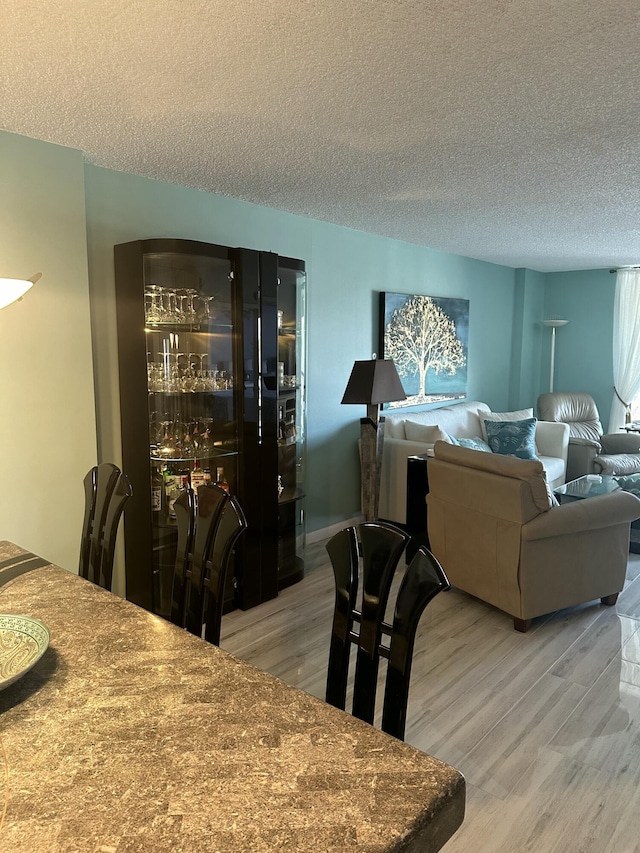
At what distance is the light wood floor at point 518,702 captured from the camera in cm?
196

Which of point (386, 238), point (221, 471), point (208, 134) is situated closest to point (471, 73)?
point (208, 134)

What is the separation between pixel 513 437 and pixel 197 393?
3440 mm

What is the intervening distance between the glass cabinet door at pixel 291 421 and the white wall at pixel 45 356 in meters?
1.18

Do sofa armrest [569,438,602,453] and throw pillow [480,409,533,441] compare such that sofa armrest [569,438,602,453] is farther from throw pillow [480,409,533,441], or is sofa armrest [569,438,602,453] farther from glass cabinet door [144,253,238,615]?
glass cabinet door [144,253,238,615]

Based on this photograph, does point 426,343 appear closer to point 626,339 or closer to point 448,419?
point 448,419

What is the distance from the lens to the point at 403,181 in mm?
3303

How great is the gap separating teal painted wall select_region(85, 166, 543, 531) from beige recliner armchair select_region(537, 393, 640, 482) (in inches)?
29.0

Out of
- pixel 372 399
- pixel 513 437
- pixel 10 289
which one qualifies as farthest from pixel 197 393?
pixel 513 437

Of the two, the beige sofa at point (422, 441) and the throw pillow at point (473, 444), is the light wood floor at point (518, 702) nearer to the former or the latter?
the beige sofa at point (422, 441)

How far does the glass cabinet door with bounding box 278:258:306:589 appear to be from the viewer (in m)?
3.68

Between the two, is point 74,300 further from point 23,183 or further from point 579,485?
point 579,485

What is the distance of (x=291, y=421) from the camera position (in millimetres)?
3783

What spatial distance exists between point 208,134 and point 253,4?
3.46 feet

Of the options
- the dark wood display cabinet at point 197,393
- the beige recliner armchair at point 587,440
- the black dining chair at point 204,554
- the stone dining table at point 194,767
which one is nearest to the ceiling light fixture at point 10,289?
the black dining chair at point 204,554
